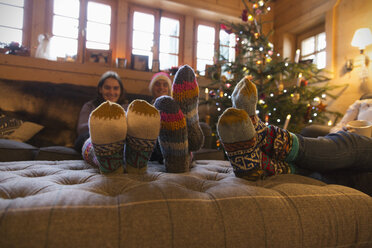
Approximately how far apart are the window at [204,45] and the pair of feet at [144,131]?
9.02 feet

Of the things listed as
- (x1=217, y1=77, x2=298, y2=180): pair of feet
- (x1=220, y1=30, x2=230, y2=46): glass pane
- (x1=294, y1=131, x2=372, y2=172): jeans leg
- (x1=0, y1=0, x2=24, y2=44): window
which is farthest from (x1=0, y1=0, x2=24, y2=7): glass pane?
(x1=294, y1=131, x2=372, y2=172): jeans leg

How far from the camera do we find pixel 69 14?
9.09ft

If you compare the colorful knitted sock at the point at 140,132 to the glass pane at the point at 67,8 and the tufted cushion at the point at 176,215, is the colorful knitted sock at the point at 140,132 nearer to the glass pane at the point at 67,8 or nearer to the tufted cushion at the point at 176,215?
the tufted cushion at the point at 176,215

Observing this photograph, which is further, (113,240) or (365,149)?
(365,149)

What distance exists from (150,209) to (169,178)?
7.6 inches

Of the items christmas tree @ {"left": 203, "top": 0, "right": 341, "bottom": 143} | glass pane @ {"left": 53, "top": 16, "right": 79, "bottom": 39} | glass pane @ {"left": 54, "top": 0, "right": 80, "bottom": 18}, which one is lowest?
christmas tree @ {"left": 203, "top": 0, "right": 341, "bottom": 143}

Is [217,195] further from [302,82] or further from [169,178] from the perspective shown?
[302,82]

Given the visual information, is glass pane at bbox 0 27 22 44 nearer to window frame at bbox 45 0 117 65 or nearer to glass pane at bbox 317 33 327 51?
window frame at bbox 45 0 117 65

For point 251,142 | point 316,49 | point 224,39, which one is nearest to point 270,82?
point 316,49

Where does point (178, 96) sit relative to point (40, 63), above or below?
below

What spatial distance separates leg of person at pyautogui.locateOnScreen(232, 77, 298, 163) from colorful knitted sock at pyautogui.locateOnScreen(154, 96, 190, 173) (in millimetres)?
211

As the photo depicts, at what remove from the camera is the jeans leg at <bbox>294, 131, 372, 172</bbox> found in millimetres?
700

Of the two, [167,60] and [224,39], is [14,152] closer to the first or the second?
[167,60]

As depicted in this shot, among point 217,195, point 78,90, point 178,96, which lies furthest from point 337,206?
point 78,90
